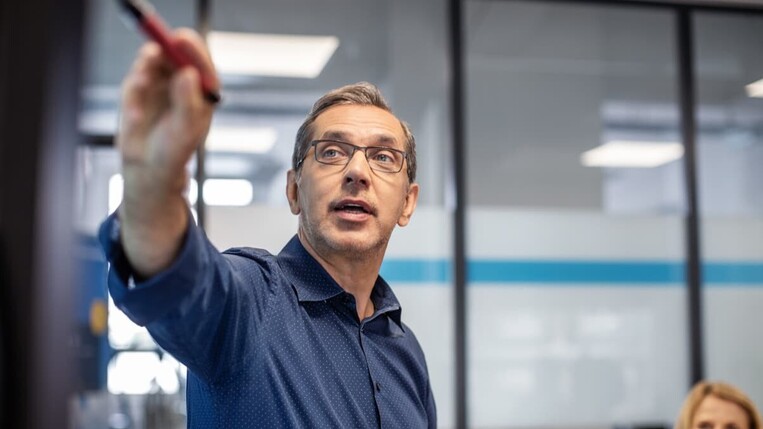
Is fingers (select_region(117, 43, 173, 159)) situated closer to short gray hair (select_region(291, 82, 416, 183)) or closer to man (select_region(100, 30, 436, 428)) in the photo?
man (select_region(100, 30, 436, 428))

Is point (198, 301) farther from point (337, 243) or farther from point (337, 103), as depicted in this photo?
point (337, 103)

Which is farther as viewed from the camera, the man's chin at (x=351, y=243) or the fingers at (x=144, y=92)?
the man's chin at (x=351, y=243)

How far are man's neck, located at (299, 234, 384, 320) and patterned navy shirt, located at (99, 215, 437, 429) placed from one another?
17mm

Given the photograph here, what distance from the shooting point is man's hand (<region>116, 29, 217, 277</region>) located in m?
0.39

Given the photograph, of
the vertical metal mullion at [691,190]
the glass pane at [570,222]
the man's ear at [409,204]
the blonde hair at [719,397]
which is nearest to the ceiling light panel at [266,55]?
the glass pane at [570,222]

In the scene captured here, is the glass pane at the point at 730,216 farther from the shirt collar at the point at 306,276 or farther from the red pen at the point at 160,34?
the red pen at the point at 160,34

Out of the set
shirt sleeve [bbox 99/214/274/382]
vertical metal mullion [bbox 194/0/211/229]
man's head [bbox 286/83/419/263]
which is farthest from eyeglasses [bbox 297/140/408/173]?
vertical metal mullion [bbox 194/0/211/229]

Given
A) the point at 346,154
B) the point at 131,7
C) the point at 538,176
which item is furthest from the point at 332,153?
the point at 538,176

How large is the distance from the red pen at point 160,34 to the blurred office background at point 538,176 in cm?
293

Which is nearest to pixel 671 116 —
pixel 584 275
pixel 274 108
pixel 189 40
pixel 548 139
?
pixel 548 139

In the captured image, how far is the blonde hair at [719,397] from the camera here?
8.36 feet

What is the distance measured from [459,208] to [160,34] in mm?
3195

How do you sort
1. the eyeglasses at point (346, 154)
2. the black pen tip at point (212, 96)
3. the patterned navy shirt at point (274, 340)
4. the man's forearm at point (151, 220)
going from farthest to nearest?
the eyeglasses at point (346, 154), the patterned navy shirt at point (274, 340), the man's forearm at point (151, 220), the black pen tip at point (212, 96)

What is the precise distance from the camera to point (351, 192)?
1.20 m
